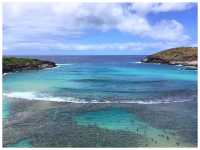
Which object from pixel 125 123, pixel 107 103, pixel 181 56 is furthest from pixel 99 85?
pixel 181 56

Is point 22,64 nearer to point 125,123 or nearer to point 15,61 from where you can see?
point 15,61

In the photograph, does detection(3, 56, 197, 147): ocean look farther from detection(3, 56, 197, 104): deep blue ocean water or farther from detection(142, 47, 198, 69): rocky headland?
detection(142, 47, 198, 69): rocky headland

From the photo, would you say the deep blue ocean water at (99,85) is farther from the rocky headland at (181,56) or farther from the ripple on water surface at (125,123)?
the ripple on water surface at (125,123)

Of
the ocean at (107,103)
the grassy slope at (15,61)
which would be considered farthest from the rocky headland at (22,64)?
the ocean at (107,103)

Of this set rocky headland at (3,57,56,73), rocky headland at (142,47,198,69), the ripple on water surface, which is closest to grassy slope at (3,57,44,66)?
rocky headland at (3,57,56,73)

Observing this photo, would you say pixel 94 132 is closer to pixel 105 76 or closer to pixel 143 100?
pixel 143 100

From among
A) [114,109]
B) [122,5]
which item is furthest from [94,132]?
[122,5]

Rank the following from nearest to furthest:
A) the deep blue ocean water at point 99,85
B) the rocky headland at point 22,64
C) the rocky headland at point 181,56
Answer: the deep blue ocean water at point 99,85 < the rocky headland at point 181,56 < the rocky headland at point 22,64
